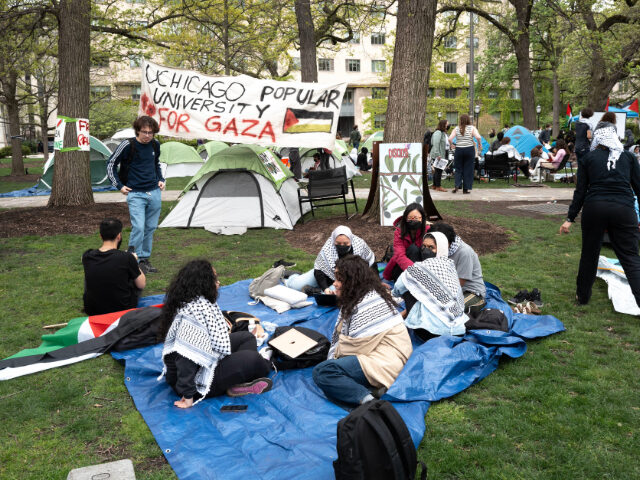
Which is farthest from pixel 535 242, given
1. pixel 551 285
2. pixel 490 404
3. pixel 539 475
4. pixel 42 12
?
pixel 42 12

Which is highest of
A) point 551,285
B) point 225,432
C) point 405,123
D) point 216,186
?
point 405,123

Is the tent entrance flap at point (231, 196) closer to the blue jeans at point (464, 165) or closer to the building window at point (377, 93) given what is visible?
the blue jeans at point (464, 165)

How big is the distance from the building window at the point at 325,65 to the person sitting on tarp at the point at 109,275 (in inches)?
Result: 1844

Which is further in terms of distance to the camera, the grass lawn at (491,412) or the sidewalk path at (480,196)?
the sidewalk path at (480,196)

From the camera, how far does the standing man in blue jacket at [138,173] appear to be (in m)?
6.55

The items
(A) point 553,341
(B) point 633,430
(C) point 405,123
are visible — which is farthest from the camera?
(C) point 405,123

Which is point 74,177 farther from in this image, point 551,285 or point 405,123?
point 551,285

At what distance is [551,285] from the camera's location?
6.03 meters

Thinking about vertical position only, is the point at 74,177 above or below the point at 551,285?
above

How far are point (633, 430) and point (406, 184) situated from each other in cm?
602

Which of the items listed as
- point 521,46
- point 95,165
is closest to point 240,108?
point 95,165

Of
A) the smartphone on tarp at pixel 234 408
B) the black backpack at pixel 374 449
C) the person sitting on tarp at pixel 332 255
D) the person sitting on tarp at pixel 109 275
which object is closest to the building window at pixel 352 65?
the person sitting on tarp at pixel 332 255

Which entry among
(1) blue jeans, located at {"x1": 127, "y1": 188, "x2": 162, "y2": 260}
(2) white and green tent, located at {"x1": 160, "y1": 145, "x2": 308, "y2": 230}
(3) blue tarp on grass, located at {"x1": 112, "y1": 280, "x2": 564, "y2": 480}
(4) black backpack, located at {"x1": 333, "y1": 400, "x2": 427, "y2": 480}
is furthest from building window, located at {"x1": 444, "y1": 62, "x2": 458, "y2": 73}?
(4) black backpack, located at {"x1": 333, "y1": 400, "x2": 427, "y2": 480}

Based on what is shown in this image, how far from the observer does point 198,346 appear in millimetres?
3543
